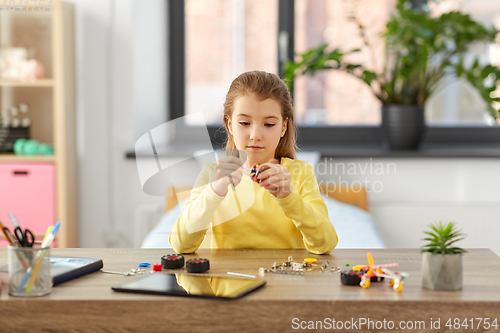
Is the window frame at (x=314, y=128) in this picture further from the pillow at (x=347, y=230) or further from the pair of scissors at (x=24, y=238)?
the pair of scissors at (x=24, y=238)

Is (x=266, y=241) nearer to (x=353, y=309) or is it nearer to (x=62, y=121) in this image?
(x=353, y=309)

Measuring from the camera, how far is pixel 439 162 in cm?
229

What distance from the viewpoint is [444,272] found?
738 millimetres

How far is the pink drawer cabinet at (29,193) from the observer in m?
2.21

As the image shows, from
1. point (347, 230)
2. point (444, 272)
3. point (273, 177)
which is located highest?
point (273, 177)

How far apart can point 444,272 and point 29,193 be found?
1.91 meters

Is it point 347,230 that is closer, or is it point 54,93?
point 347,230

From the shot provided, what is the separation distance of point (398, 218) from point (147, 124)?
126 centimetres

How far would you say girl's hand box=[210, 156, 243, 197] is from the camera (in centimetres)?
96

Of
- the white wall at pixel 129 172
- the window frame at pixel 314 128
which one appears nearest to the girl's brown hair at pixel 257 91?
the white wall at pixel 129 172

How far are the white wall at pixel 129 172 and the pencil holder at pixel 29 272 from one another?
63.9 inches

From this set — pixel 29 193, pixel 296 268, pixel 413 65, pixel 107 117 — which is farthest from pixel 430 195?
pixel 29 193

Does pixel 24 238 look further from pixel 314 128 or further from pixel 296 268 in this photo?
Result: pixel 314 128

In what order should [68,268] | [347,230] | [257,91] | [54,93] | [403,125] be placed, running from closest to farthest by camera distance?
[68,268] → [257,91] → [347,230] → [54,93] → [403,125]
